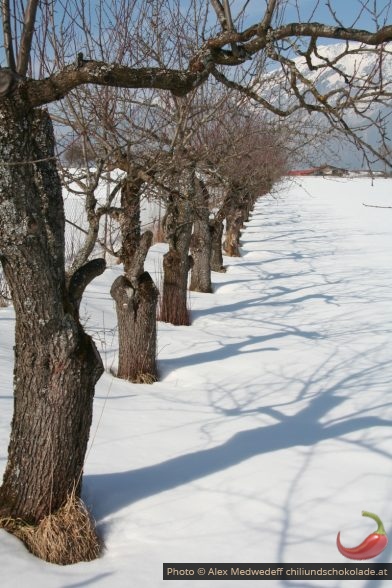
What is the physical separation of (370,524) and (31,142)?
92.4 inches

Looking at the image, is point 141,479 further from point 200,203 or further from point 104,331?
point 200,203

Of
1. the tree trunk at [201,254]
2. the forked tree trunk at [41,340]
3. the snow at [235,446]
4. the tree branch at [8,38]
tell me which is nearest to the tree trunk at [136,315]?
the snow at [235,446]

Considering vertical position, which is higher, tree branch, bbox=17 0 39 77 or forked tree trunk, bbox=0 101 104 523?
tree branch, bbox=17 0 39 77

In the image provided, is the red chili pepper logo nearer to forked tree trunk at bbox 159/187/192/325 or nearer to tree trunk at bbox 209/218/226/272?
forked tree trunk at bbox 159/187/192/325

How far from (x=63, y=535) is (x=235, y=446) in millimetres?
1381

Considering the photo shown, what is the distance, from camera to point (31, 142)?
2.39 meters

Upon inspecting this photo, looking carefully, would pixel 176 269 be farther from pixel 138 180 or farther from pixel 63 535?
pixel 63 535

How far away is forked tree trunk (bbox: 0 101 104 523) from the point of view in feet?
7.74

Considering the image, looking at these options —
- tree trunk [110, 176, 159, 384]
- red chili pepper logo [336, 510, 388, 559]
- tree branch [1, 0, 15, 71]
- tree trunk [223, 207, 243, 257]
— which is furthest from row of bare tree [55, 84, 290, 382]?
tree trunk [223, 207, 243, 257]

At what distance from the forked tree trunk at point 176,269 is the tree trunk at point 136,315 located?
6.64 feet

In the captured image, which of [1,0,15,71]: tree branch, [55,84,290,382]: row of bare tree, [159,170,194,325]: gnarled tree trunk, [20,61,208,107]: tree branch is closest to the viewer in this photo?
[20,61,208,107]: tree branch

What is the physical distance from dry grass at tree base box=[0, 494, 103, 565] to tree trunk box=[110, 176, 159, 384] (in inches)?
104

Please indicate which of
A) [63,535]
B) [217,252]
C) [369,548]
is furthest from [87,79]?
[217,252]

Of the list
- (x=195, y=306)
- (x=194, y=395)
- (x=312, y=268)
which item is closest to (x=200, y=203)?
(x=195, y=306)
